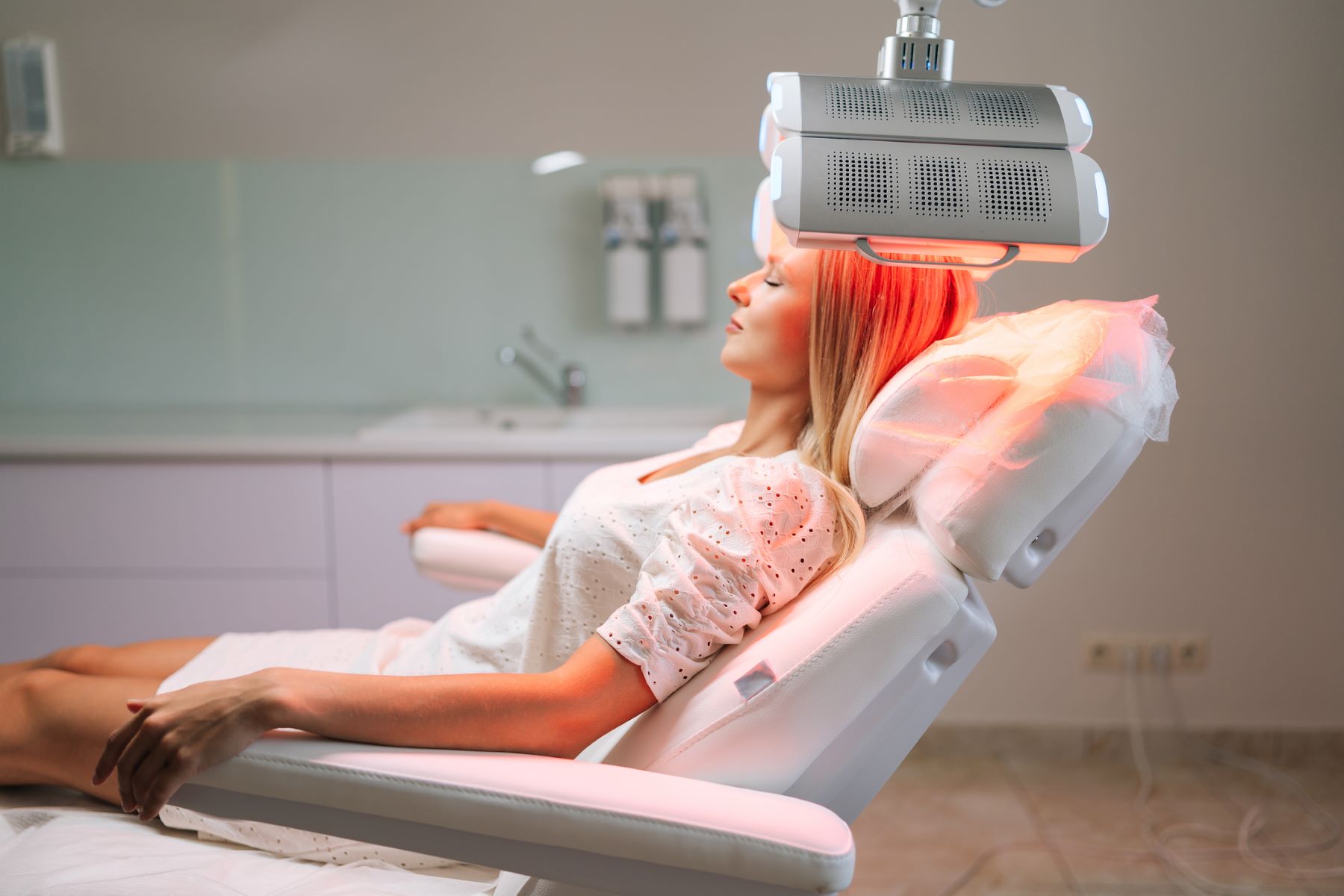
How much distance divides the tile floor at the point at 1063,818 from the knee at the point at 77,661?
1415 mm

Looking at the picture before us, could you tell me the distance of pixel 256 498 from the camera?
2.56 meters

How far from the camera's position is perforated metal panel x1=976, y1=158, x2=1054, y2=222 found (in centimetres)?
88

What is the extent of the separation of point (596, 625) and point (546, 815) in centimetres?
41

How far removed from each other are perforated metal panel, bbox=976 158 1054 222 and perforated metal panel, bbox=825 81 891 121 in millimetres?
96

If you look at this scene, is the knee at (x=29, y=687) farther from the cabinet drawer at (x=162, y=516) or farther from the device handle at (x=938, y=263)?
the cabinet drawer at (x=162, y=516)

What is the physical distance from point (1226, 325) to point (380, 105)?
2294 mm

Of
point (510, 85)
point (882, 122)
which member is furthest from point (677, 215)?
point (882, 122)

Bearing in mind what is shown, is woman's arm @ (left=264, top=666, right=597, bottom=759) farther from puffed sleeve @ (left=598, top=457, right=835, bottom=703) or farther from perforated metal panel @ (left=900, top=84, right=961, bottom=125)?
perforated metal panel @ (left=900, top=84, right=961, bottom=125)

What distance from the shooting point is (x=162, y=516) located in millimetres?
2568

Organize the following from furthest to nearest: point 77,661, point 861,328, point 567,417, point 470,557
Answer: point 567,417, point 470,557, point 77,661, point 861,328

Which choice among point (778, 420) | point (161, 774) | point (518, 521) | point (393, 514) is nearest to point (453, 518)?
point (518, 521)

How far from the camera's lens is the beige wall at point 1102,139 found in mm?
2682

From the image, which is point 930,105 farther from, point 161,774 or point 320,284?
point 320,284

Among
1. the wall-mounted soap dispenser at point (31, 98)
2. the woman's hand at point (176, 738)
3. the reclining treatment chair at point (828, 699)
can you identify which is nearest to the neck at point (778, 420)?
the reclining treatment chair at point (828, 699)
